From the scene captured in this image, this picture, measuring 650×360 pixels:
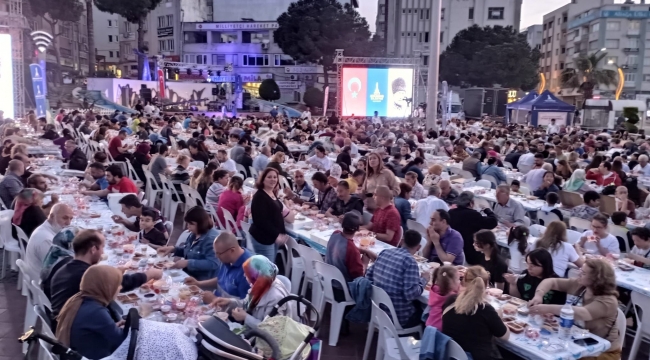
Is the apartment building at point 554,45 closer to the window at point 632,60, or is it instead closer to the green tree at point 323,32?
the window at point 632,60

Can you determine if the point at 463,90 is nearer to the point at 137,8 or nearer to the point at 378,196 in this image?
the point at 137,8

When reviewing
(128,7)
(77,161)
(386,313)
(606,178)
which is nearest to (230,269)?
(386,313)

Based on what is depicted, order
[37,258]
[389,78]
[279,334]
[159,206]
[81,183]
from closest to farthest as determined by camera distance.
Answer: [279,334] < [37,258] < [81,183] < [159,206] < [389,78]

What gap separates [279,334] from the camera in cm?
312

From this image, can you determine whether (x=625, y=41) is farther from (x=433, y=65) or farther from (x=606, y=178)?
(x=606, y=178)

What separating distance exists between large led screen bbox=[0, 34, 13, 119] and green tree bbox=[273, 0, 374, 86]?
99.5ft

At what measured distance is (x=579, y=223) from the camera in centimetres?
675

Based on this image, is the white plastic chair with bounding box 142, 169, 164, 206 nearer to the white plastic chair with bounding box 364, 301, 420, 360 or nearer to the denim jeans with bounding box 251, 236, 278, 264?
the denim jeans with bounding box 251, 236, 278, 264

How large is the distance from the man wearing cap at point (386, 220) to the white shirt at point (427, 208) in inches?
31.5

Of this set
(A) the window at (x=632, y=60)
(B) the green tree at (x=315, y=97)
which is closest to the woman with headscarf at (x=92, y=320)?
(B) the green tree at (x=315, y=97)

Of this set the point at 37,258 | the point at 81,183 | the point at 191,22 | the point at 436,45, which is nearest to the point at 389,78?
the point at 436,45

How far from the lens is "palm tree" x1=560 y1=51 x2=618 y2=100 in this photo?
41.0 meters

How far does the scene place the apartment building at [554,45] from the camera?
58.9 meters

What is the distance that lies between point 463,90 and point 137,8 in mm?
28248
